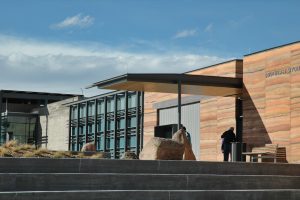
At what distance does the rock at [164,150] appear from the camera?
19.3 metres

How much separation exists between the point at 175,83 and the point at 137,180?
440 inches

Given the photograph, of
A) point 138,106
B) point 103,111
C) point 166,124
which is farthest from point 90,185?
point 103,111

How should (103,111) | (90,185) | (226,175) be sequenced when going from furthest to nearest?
(103,111)
(226,175)
(90,185)

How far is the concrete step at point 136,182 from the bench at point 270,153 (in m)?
5.04

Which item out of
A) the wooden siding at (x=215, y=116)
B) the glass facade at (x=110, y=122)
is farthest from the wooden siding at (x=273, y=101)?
the glass facade at (x=110, y=122)

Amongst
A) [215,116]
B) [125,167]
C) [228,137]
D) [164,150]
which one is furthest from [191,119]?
[125,167]

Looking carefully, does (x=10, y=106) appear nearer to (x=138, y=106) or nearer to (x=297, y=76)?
(x=138, y=106)

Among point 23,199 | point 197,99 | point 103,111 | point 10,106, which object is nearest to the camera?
point 23,199

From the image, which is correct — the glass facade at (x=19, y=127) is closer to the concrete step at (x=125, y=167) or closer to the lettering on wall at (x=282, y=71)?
the lettering on wall at (x=282, y=71)

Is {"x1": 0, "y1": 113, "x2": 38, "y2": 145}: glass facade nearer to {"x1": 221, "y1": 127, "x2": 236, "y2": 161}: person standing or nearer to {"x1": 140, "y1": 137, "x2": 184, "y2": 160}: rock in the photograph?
{"x1": 221, "y1": 127, "x2": 236, "y2": 161}: person standing

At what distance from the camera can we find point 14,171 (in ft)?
51.2

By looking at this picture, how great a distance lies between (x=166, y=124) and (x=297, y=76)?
12582 millimetres

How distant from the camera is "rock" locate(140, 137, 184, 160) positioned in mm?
19297

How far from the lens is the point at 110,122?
47219 mm
